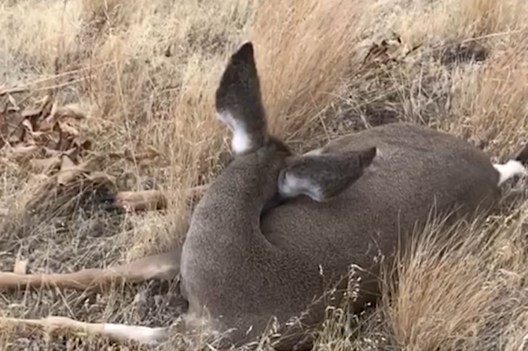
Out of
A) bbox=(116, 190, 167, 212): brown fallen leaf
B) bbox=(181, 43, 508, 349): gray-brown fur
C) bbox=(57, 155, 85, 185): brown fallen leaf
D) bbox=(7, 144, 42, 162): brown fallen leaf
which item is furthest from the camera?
bbox=(7, 144, 42, 162): brown fallen leaf

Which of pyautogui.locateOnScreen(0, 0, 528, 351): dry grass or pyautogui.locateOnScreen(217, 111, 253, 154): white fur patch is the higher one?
pyautogui.locateOnScreen(217, 111, 253, 154): white fur patch

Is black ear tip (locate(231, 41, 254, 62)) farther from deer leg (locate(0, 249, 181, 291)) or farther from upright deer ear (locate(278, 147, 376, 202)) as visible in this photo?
deer leg (locate(0, 249, 181, 291))

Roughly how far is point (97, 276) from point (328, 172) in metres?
1.04

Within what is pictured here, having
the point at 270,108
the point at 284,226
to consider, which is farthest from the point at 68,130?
the point at 284,226

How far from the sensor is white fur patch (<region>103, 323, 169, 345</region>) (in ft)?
11.9

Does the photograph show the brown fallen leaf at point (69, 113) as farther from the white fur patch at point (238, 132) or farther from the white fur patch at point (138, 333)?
the white fur patch at point (138, 333)

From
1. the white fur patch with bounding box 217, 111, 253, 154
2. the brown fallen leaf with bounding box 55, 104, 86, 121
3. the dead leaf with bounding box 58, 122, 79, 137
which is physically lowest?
the dead leaf with bounding box 58, 122, 79, 137

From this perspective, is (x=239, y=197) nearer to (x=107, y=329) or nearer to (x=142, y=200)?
(x=107, y=329)

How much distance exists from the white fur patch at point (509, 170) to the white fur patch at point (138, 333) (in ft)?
5.32

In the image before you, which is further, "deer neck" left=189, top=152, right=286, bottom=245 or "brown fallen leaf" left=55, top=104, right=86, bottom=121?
"brown fallen leaf" left=55, top=104, right=86, bottom=121

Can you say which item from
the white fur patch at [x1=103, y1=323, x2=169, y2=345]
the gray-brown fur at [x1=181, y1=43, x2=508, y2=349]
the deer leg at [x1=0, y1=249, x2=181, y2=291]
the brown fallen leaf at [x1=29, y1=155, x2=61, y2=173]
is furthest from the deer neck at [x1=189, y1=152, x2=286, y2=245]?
the brown fallen leaf at [x1=29, y1=155, x2=61, y2=173]

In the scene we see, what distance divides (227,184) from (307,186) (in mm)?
313

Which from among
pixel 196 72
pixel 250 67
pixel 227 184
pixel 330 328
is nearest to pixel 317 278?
pixel 330 328

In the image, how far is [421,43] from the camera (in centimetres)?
609
